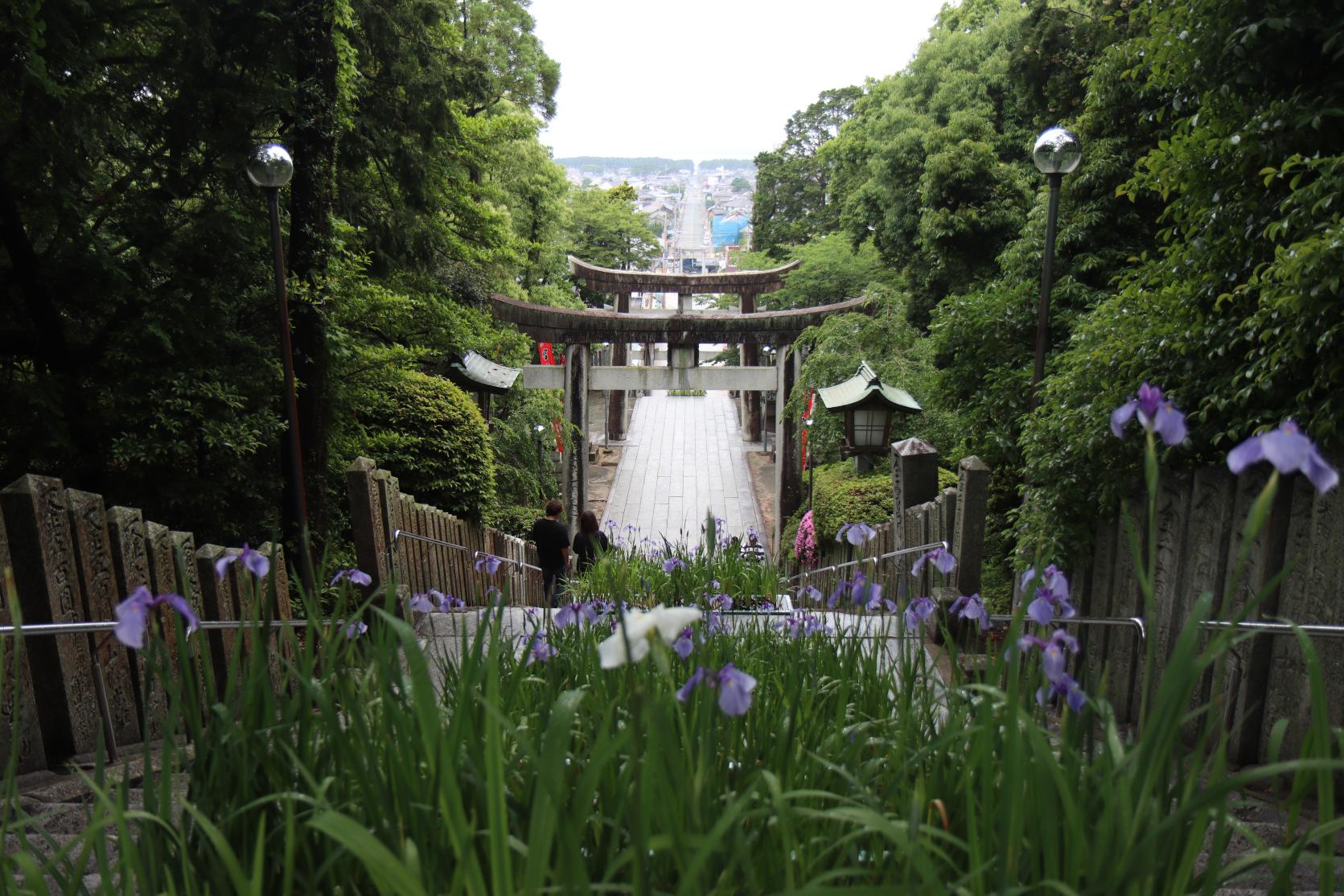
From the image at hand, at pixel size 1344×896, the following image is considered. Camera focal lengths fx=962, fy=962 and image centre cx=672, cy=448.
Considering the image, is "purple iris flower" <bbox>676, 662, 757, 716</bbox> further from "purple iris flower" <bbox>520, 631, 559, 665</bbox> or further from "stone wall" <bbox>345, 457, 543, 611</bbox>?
"stone wall" <bbox>345, 457, 543, 611</bbox>

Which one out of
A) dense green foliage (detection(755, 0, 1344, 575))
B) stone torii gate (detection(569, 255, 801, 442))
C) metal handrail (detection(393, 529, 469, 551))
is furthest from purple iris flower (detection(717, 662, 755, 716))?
stone torii gate (detection(569, 255, 801, 442))

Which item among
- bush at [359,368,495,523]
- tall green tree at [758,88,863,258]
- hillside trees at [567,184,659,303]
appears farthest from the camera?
hillside trees at [567,184,659,303]

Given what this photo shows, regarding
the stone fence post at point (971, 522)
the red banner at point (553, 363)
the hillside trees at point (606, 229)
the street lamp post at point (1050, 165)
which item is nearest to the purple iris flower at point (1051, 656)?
the stone fence post at point (971, 522)

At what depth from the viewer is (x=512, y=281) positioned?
48.9 feet

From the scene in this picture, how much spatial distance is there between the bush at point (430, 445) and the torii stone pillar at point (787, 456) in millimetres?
7309

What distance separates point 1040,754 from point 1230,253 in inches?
125

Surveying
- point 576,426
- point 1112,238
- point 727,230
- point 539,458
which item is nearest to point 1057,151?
point 1112,238

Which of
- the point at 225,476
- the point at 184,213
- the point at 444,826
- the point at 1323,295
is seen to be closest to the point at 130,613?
the point at 444,826

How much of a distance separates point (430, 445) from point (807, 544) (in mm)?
4059

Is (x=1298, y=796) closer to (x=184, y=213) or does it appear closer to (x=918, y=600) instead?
(x=918, y=600)

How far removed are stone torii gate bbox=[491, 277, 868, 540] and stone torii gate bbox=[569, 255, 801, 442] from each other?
20.1ft

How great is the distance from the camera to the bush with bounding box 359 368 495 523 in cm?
789

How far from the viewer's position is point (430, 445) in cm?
805

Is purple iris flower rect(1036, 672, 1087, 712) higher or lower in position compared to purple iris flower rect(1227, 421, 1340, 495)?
lower
